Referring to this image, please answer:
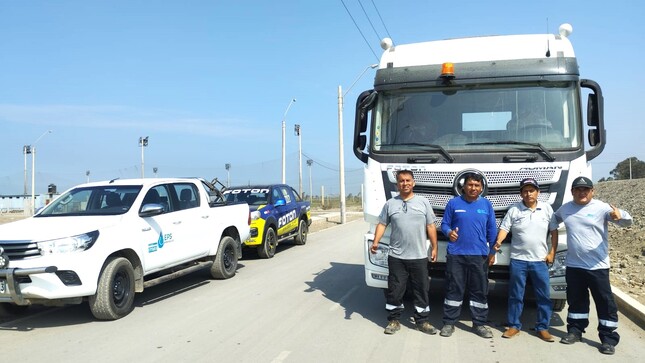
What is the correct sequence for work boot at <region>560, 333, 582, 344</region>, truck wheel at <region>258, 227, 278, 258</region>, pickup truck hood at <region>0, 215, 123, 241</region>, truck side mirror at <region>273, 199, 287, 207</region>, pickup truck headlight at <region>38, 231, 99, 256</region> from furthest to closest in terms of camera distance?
1. truck side mirror at <region>273, 199, 287, 207</region>
2. truck wheel at <region>258, 227, 278, 258</region>
3. pickup truck hood at <region>0, 215, 123, 241</region>
4. pickup truck headlight at <region>38, 231, 99, 256</region>
5. work boot at <region>560, 333, 582, 344</region>

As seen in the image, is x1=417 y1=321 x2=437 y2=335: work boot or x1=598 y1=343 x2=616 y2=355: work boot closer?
x1=598 y1=343 x2=616 y2=355: work boot

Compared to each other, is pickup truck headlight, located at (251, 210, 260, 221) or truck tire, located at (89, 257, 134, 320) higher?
pickup truck headlight, located at (251, 210, 260, 221)

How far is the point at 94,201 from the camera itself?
7.98 metres

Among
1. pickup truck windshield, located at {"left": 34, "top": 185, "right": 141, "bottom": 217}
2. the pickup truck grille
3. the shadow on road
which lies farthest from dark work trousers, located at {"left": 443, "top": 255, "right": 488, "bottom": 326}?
the pickup truck grille

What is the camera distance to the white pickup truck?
620 cm

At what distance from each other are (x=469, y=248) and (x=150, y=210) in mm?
4436

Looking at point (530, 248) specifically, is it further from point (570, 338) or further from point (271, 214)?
point (271, 214)

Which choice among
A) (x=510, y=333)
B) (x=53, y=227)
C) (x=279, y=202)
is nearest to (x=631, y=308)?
(x=510, y=333)

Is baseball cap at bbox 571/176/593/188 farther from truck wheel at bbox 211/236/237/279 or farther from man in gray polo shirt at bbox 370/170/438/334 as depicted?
truck wheel at bbox 211/236/237/279

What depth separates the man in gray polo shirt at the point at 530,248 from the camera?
18.5 feet

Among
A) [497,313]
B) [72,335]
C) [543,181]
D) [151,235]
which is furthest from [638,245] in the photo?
[72,335]

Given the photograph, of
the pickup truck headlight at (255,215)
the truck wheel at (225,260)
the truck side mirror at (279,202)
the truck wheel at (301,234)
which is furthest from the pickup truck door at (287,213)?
the truck wheel at (225,260)

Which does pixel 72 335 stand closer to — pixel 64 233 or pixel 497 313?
pixel 64 233

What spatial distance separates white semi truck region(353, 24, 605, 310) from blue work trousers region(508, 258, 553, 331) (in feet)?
0.72
